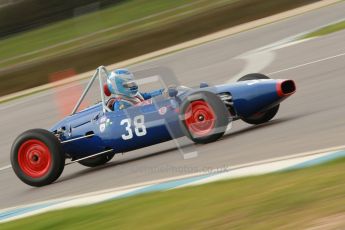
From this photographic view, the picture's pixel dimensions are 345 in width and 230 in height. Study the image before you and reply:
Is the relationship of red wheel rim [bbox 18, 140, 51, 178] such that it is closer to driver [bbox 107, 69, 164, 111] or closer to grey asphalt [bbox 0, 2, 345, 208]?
grey asphalt [bbox 0, 2, 345, 208]

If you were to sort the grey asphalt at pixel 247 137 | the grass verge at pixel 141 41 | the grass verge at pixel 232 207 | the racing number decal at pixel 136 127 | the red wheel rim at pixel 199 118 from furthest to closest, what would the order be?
the grass verge at pixel 141 41 → the racing number decal at pixel 136 127 → the red wheel rim at pixel 199 118 → the grey asphalt at pixel 247 137 → the grass verge at pixel 232 207

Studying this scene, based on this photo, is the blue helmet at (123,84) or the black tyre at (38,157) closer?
the black tyre at (38,157)

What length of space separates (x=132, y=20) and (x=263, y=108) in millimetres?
15140

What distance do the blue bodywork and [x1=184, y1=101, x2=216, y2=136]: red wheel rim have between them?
128mm

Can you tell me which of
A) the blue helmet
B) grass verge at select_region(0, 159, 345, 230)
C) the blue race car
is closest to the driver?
the blue helmet

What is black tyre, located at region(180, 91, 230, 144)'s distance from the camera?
7879 millimetres

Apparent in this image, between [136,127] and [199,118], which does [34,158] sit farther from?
[199,118]

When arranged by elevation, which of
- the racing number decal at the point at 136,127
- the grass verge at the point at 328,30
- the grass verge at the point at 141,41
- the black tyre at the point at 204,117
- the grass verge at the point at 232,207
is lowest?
the grass verge at the point at 232,207


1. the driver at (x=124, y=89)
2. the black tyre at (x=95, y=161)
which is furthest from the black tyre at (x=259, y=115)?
the black tyre at (x=95, y=161)

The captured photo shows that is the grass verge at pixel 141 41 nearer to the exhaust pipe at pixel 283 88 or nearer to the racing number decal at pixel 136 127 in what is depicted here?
the racing number decal at pixel 136 127

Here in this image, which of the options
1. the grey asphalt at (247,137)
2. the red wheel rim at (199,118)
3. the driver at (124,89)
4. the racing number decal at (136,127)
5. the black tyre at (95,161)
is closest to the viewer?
the grey asphalt at (247,137)

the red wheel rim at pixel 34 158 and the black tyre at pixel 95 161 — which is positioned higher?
the black tyre at pixel 95 161

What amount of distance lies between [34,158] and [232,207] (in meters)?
3.62

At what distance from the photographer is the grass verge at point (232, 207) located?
16.0 feet
